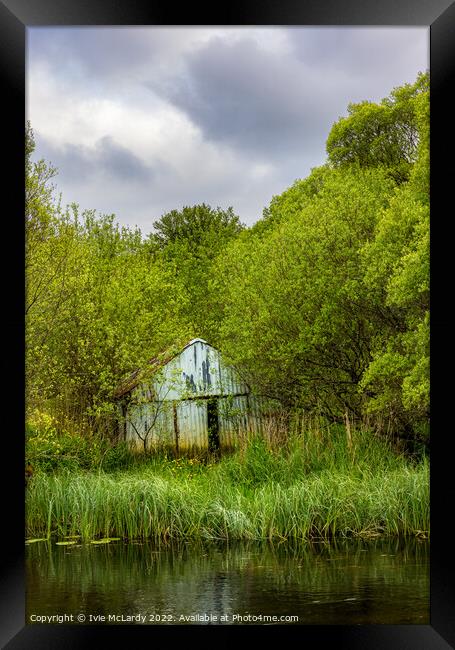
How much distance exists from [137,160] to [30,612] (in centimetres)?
801

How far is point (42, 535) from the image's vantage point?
8898 millimetres

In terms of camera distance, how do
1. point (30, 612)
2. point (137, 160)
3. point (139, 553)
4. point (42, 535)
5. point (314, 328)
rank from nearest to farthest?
point (30, 612) < point (139, 553) < point (42, 535) < point (314, 328) < point (137, 160)

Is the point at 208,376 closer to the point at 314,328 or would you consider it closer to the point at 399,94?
the point at 314,328

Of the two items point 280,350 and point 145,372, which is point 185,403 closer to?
point 145,372

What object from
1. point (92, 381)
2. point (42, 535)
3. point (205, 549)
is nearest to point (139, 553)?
point (205, 549)

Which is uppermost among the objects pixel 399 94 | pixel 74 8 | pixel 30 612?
pixel 399 94

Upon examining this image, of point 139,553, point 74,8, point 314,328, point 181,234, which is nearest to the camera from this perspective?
point 74,8

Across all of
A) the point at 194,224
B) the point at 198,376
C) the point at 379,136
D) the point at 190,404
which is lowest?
the point at 190,404

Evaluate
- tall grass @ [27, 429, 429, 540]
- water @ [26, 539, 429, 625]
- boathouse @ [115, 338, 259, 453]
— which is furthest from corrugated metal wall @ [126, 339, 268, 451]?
water @ [26, 539, 429, 625]

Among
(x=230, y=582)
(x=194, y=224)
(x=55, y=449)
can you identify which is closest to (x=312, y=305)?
(x=55, y=449)
